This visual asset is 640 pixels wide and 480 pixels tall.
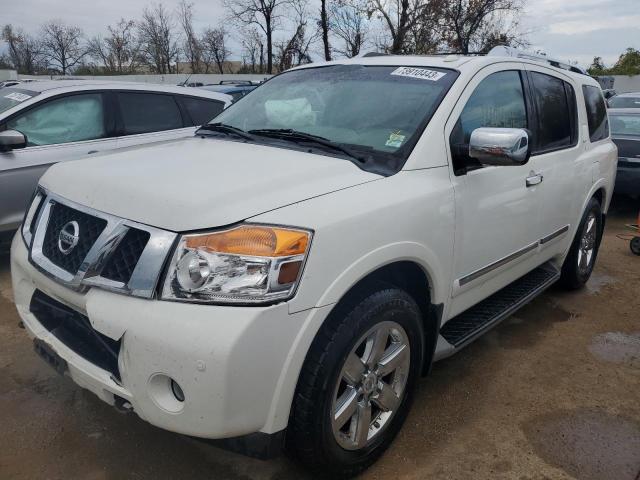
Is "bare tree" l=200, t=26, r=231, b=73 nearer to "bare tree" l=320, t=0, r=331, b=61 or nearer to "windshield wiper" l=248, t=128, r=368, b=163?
"bare tree" l=320, t=0, r=331, b=61

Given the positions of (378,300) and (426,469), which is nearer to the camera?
(378,300)

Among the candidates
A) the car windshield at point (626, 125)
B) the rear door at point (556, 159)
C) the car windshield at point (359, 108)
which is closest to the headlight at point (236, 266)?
the car windshield at point (359, 108)

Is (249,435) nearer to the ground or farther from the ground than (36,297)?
nearer to the ground

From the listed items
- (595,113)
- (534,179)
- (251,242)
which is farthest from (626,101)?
(251,242)

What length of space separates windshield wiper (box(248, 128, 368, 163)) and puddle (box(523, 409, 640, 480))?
5.52 ft

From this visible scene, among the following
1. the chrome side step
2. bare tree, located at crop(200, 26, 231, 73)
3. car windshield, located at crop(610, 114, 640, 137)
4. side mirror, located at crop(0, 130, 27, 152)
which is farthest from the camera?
bare tree, located at crop(200, 26, 231, 73)

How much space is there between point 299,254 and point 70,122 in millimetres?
4255

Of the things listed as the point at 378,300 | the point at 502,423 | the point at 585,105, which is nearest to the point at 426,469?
the point at 502,423

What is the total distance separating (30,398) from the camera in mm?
3012

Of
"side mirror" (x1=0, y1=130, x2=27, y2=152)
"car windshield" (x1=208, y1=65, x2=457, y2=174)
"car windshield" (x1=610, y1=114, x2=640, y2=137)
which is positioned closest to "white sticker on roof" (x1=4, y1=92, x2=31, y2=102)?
"side mirror" (x1=0, y1=130, x2=27, y2=152)

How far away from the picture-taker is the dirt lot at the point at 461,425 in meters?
2.51

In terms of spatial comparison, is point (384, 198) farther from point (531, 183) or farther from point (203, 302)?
point (531, 183)

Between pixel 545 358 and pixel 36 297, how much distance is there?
3074mm

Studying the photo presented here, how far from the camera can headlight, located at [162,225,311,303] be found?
1.88 metres
